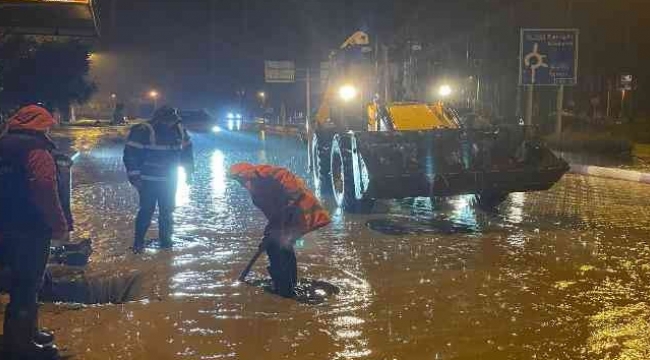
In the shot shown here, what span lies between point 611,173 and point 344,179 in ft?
27.4

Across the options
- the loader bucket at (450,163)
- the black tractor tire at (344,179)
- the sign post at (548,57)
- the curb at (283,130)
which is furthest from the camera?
the curb at (283,130)

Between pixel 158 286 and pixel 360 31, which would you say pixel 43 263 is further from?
pixel 360 31

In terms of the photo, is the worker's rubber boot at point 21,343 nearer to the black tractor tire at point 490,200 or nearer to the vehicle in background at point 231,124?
the black tractor tire at point 490,200

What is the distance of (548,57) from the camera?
67.8ft

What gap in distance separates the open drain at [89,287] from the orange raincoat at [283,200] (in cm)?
143

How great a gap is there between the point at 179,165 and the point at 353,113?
6440mm

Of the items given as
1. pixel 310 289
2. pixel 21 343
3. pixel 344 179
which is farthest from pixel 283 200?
pixel 344 179

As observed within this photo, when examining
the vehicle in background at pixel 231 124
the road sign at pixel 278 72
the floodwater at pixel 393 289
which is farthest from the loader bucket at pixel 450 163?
the vehicle in background at pixel 231 124

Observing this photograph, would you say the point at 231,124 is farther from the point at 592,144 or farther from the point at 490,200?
the point at 490,200

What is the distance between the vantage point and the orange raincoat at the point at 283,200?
620 centimetres

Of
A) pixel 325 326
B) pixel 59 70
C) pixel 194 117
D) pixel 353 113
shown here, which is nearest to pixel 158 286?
pixel 325 326

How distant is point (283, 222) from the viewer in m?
6.21

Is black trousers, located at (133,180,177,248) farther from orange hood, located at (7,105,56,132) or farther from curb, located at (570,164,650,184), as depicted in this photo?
curb, located at (570,164,650,184)

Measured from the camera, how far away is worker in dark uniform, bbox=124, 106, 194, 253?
317 inches
